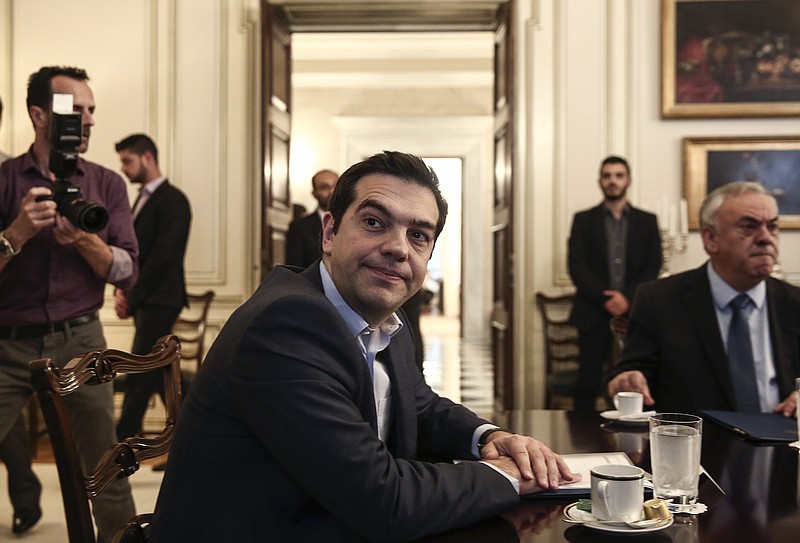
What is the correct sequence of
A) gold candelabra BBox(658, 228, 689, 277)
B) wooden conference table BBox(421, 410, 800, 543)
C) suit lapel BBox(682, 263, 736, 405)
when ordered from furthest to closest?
gold candelabra BBox(658, 228, 689, 277) < suit lapel BBox(682, 263, 736, 405) < wooden conference table BBox(421, 410, 800, 543)

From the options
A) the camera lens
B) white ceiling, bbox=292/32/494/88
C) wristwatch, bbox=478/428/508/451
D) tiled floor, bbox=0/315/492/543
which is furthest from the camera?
white ceiling, bbox=292/32/494/88

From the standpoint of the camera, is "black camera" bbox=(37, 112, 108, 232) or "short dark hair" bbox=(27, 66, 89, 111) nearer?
"black camera" bbox=(37, 112, 108, 232)

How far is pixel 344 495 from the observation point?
1215 mm

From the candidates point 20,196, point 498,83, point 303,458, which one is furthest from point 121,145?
point 303,458

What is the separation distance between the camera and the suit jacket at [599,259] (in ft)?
16.5

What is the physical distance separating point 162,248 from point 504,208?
2.26 m

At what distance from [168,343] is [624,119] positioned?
4.40m

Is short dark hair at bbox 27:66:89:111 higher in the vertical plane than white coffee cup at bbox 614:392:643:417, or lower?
higher

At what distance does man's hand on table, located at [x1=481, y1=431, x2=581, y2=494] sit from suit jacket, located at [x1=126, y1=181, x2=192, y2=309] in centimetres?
317

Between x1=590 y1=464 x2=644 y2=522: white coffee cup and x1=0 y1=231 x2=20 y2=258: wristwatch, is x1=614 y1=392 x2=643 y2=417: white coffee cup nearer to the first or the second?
x1=590 y1=464 x2=644 y2=522: white coffee cup

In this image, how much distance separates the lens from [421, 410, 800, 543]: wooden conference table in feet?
3.93

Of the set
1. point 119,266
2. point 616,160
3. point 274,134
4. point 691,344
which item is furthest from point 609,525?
point 274,134

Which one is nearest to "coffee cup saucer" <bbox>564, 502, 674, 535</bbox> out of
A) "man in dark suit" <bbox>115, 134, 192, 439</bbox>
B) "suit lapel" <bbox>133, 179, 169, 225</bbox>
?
"man in dark suit" <bbox>115, 134, 192, 439</bbox>

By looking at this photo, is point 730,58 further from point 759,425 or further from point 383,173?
point 383,173
